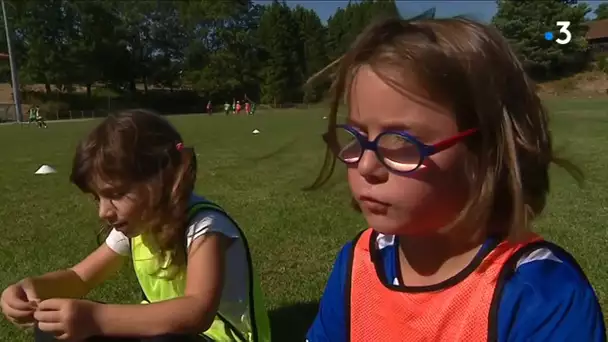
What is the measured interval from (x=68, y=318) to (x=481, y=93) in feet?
4.72

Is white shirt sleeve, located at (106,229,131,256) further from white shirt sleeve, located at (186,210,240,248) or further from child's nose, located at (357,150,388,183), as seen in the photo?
child's nose, located at (357,150,388,183)

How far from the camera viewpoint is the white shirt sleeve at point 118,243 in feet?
8.92

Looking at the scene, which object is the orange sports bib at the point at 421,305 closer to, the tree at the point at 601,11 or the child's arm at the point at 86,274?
the child's arm at the point at 86,274

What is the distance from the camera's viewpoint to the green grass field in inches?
102

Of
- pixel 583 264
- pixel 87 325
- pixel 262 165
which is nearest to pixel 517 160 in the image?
pixel 87 325

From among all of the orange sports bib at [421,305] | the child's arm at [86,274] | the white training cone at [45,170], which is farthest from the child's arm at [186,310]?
the white training cone at [45,170]

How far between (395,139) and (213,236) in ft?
3.86

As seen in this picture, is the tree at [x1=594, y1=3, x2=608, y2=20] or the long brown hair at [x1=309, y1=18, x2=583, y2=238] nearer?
the long brown hair at [x1=309, y1=18, x2=583, y2=238]

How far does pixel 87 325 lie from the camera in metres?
2.17

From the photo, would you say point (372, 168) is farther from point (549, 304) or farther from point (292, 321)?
point (292, 321)

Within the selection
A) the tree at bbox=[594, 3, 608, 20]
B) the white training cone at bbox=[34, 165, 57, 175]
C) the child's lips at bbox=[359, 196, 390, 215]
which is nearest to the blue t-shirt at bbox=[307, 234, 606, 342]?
the child's lips at bbox=[359, 196, 390, 215]

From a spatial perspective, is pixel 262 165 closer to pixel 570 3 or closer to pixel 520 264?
pixel 520 264

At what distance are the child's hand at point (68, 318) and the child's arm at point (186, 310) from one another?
0.03 meters

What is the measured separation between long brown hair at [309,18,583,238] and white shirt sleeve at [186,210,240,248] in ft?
3.47
